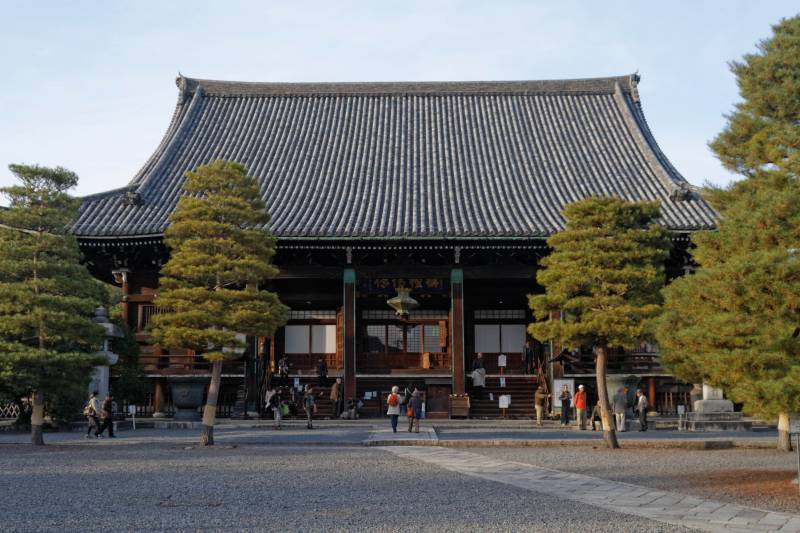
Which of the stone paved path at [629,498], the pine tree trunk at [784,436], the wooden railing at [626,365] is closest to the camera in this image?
the stone paved path at [629,498]

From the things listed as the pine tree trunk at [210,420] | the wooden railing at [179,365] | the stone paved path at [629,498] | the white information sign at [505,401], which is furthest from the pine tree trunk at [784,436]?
the wooden railing at [179,365]

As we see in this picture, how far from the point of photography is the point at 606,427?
63.3ft

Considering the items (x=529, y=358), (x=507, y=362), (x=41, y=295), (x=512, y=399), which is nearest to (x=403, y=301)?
(x=512, y=399)

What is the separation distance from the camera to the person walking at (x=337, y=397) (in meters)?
27.9

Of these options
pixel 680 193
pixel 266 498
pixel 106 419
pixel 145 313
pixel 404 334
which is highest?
pixel 680 193

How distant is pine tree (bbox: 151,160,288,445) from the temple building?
747 cm

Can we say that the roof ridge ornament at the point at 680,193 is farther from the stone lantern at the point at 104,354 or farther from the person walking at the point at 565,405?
the stone lantern at the point at 104,354

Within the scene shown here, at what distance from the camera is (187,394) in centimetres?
2641

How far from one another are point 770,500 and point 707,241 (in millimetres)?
4969

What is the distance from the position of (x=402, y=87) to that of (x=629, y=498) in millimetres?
30812

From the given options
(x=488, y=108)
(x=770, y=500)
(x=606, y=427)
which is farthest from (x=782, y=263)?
(x=488, y=108)

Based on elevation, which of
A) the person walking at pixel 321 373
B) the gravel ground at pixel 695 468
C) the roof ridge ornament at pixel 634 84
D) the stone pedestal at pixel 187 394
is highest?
the roof ridge ornament at pixel 634 84

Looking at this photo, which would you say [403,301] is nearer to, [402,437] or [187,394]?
[187,394]

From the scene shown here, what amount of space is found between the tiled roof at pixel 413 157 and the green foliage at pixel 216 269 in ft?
24.6
